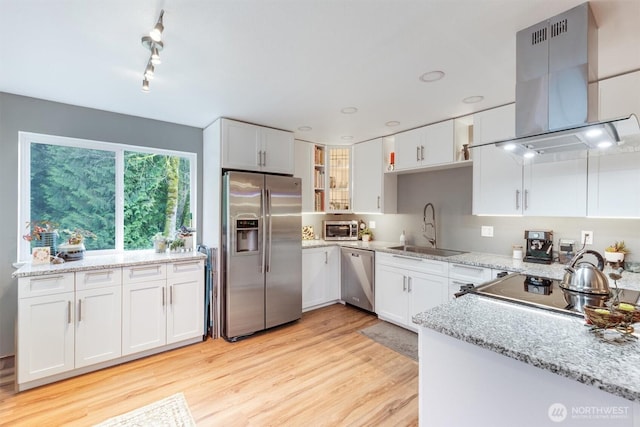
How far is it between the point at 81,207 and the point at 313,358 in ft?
9.18

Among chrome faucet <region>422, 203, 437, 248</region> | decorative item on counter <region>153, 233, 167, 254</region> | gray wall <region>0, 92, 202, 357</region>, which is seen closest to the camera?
gray wall <region>0, 92, 202, 357</region>

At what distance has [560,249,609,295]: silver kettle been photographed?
4.99ft

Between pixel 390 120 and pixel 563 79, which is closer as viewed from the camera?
pixel 563 79

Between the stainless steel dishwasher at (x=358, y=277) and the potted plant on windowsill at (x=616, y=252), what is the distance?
215 centimetres

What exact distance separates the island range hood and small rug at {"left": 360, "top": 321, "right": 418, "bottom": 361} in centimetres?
215

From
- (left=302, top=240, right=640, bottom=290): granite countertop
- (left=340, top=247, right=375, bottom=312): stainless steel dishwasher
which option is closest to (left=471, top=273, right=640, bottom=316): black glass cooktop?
(left=302, top=240, right=640, bottom=290): granite countertop

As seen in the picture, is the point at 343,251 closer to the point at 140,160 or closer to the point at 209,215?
the point at 209,215

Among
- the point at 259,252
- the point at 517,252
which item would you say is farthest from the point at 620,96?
the point at 259,252

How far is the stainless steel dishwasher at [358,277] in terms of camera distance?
12.3 ft

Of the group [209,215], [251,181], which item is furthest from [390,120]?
[209,215]

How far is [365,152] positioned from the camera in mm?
4168

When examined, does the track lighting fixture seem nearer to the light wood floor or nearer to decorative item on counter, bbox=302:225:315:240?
the light wood floor

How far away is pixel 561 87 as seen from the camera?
1.47 m

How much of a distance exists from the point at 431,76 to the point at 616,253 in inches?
79.9
